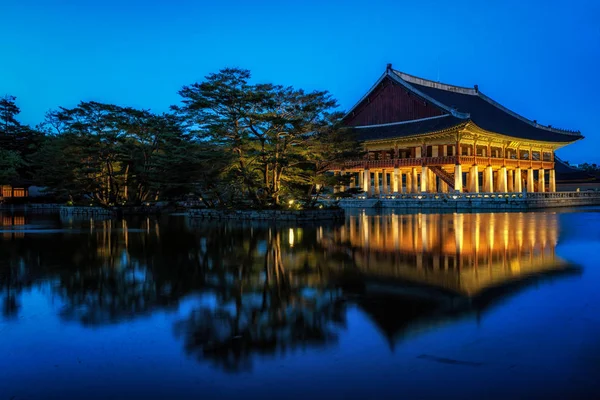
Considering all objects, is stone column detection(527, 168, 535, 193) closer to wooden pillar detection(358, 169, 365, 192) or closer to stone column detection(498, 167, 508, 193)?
stone column detection(498, 167, 508, 193)

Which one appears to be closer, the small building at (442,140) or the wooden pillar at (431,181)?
the small building at (442,140)

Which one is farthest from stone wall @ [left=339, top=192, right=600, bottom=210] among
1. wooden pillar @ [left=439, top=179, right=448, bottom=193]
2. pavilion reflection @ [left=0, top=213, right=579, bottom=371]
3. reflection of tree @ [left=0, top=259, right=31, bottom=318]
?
reflection of tree @ [left=0, top=259, right=31, bottom=318]

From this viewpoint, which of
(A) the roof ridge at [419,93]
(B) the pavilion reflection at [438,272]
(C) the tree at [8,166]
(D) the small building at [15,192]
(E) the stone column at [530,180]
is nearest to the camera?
(B) the pavilion reflection at [438,272]

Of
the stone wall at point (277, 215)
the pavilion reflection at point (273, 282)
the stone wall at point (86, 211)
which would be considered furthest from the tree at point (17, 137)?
the pavilion reflection at point (273, 282)

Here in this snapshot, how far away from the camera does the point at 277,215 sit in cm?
2833

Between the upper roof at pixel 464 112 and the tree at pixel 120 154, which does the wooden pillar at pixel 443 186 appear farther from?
the tree at pixel 120 154

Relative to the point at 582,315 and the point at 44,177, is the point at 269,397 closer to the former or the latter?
the point at 582,315

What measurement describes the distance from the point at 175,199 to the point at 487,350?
46.0 meters

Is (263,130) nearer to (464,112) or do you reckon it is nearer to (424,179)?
(424,179)

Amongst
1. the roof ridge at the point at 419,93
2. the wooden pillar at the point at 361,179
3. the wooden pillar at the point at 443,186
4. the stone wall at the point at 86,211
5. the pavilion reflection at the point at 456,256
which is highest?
the roof ridge at the point at 419,93

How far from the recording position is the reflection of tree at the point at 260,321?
18.0 feet

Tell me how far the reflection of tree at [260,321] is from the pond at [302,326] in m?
0.03

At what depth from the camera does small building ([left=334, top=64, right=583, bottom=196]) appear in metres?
49.0

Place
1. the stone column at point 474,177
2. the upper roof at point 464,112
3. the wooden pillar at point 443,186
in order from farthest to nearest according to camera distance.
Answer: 1. the wooden pillar at point 443,186
2. the upper roof at point 464,112
3. the stone column at point 474,177
